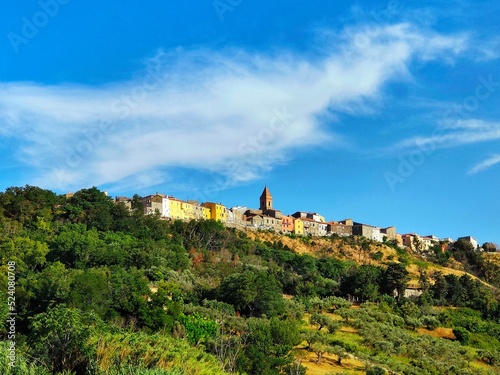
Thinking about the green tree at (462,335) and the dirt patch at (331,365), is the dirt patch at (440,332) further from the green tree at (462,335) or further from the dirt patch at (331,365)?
the dirt patch at (331,365)

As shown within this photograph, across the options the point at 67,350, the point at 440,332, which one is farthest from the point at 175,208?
the point at 67,350

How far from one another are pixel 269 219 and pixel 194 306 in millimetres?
60916

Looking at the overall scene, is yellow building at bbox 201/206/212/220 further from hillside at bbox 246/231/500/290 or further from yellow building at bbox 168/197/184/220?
hillside at bbox 246/231/500/290

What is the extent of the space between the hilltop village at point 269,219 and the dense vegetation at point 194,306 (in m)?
16.6

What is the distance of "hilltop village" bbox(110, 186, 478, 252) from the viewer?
272 feet

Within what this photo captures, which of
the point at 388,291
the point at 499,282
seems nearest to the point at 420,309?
the point at 388,291

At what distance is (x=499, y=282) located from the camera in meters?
75.4

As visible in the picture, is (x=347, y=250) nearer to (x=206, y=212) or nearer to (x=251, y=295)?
(x=206, y=212)

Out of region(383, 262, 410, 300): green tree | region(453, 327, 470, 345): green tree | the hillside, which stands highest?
the hillside

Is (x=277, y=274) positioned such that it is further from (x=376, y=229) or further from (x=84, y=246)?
(x=376, y=229)

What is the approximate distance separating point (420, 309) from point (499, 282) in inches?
1377

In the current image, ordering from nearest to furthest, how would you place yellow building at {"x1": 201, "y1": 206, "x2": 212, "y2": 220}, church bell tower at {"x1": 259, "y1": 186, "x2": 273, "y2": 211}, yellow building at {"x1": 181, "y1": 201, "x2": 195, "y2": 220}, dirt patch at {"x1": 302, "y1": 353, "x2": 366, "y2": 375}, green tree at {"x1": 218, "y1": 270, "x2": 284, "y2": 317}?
dirt patch at {"x1": 302, "y1": 353, "x2": 366, "y2": 375} → green tree at {"x1": 218, "y1": 270, "x2": 284, "y2": 317} → yellow building at {"x1": 181, "y1": 201, "x2": 195, "y2": 220} → yellow building at {"x1": 201, "y1": 206, "x2": 212, "y2": 220} → church bell tower at {"x1": 259, "y1": 186, "x2": 273, "y2": 211}

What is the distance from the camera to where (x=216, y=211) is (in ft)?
293

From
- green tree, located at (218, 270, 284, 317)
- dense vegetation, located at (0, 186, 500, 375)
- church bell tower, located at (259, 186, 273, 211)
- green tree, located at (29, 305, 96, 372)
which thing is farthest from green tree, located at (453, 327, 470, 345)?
church bell tower, located at (259, 186, 273, 211)
